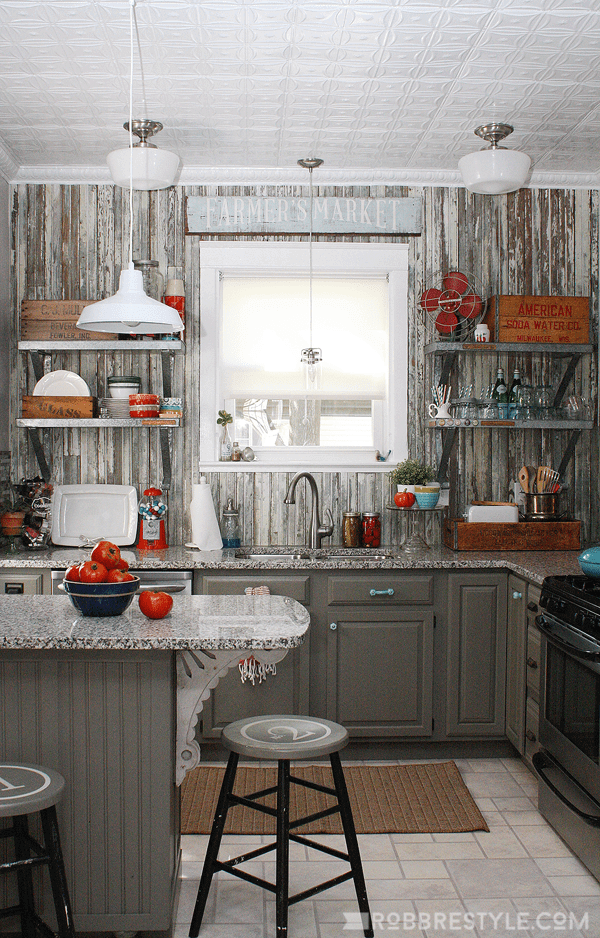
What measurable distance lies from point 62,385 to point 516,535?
244 centimetres

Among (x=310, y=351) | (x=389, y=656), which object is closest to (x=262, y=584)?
(x=389, y=656)

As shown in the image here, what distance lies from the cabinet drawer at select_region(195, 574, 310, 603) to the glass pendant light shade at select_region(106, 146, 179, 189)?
1.76 m

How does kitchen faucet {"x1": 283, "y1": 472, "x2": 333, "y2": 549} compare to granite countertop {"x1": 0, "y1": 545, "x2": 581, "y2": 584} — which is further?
kitchen faucet {"x1": 283, "y1": 472, "x2": 333, "y2": 549}

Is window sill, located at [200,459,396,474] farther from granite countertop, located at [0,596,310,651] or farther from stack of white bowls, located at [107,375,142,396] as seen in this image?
granite countertop, located at [0,596,310,651]

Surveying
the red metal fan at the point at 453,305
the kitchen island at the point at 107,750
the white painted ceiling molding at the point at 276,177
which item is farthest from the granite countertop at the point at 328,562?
the white painted ceiling molding at the point at 276,177

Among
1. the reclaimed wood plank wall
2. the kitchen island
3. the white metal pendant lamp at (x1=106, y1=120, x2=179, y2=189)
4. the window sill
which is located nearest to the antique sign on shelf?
the reclaimed wood plank wall

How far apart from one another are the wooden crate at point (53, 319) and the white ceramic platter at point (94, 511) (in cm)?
79

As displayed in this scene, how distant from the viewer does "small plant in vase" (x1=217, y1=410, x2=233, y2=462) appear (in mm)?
4176

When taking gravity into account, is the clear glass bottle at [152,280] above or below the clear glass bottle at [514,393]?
above

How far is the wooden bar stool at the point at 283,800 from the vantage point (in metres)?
2.13

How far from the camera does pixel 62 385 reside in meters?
4.11

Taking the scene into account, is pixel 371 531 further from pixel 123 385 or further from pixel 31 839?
pixel 31 839

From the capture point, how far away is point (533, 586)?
332 centimetres

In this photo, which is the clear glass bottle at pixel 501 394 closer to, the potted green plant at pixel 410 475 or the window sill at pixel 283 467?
the potted green plant at pixel 410 475
